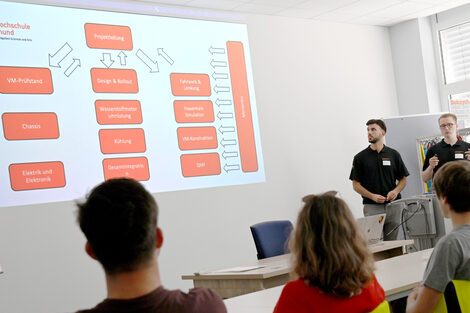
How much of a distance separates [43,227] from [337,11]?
427cm

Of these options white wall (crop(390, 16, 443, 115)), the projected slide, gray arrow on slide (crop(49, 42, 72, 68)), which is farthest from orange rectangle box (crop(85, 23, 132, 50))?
white wall (crop(390, 16, 443, 115))

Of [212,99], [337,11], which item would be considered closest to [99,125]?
[212,99]

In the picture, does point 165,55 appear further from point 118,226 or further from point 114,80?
point 118,226

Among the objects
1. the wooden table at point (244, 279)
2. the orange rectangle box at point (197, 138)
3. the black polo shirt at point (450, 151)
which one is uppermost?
the orange rectangle box at point (197, 138)

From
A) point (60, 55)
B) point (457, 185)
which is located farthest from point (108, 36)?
point (457, 185)

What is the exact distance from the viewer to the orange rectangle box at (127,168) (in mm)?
5465

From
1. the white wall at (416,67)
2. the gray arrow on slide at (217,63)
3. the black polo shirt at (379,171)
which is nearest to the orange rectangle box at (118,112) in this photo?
the gray arrow on slide at (217,63)

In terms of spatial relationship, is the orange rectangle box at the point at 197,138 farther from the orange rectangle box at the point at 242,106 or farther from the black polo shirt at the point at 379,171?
the black polo shirt at the point at 379,171

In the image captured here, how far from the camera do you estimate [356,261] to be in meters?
1.75

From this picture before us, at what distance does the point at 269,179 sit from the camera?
22.3 feet

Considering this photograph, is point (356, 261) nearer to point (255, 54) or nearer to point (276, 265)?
point (276, 265)

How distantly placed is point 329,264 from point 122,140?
162 inches

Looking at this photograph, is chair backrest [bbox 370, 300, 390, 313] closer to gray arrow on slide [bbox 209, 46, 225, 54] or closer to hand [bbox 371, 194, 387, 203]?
hand [bbox 371, 194, 387, 203]

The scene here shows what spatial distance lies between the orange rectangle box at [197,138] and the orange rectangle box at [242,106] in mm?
376
